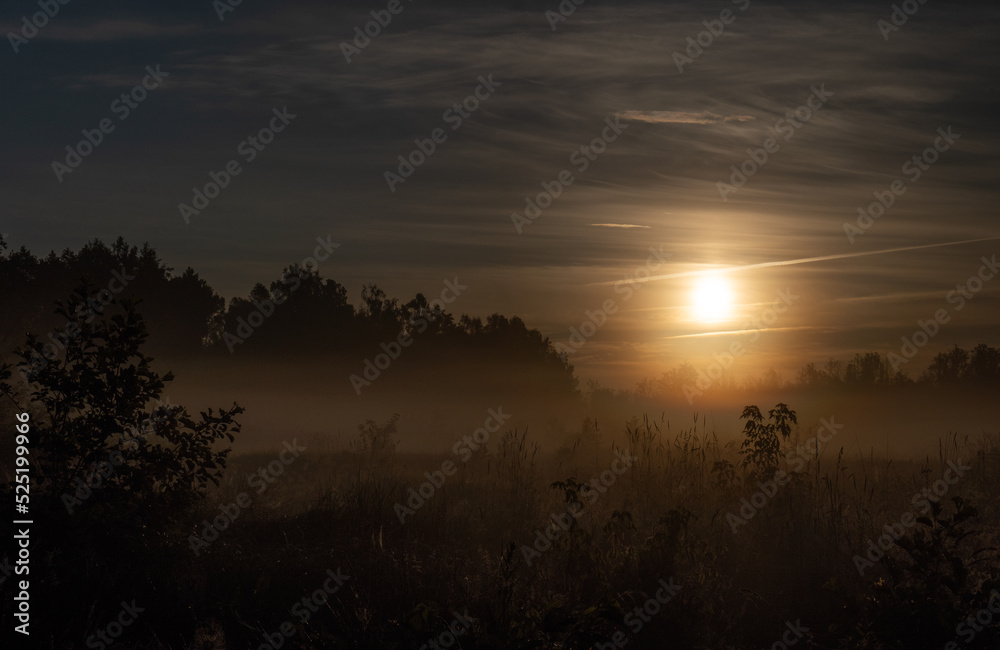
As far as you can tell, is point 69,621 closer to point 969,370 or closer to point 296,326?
point 296,326

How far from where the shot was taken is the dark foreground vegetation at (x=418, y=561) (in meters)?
5.92

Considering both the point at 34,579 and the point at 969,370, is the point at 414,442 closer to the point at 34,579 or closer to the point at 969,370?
the point at 34,579

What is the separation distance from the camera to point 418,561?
307 inches

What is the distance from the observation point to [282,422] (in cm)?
3628

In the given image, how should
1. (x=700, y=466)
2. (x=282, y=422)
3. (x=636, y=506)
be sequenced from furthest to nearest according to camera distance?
(x=282, y=422), (x=700, y=466), (x=636, y=506)

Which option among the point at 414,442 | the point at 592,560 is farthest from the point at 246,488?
the point at 414,442

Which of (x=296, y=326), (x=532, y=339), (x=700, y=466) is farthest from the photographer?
(x=532, y=339)

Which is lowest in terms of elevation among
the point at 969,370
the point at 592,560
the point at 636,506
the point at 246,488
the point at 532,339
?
the point at 969,370

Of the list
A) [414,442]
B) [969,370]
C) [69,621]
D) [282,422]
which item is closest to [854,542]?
[69,621]

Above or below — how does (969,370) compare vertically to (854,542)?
below

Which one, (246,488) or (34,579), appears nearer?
(34,579)

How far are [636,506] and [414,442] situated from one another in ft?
72.8

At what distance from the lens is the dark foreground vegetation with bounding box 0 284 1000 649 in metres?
5.92

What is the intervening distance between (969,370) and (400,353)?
41.0m
